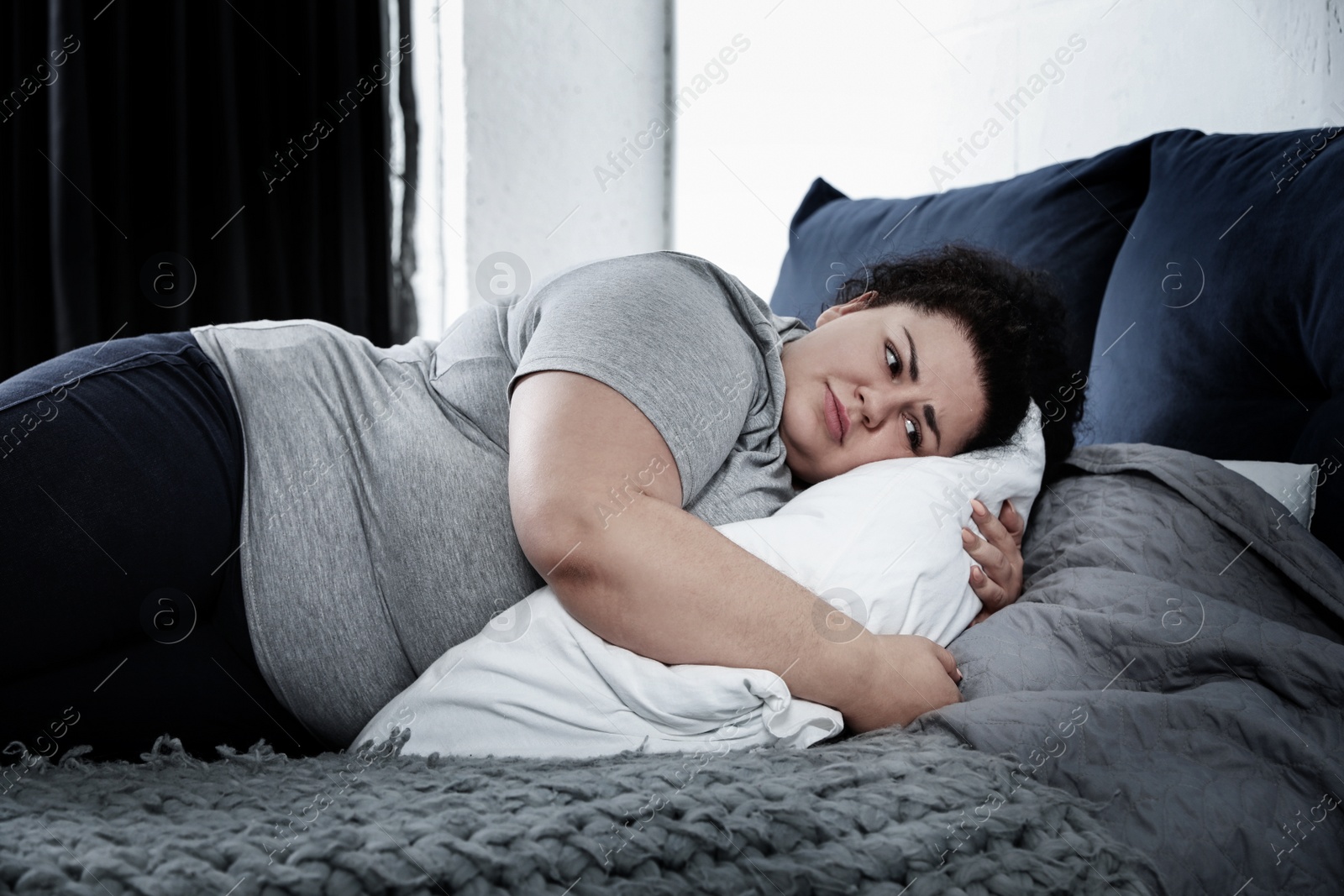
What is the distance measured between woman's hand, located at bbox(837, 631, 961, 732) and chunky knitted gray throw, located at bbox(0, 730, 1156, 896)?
11 centimetres

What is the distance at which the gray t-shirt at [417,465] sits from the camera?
2.75 ft

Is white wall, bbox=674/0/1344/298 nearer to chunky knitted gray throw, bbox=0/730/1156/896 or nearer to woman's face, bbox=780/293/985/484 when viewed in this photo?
woman's face, bbox=780/293/985/484

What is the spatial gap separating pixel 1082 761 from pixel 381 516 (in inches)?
24.5

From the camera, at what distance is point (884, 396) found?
1.04m

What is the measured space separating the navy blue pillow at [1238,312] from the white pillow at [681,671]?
1.38 feet

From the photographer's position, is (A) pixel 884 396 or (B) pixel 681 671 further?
(A) pixel 884 396

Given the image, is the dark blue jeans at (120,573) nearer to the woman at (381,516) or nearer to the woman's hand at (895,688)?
the woman at (381,516)

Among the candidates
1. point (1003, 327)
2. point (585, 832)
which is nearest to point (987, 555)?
point (1003, 327)

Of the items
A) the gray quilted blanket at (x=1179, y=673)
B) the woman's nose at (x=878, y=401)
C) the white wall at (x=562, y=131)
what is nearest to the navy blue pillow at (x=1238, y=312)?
the gray quilted blanket at (x=1179, y=673)

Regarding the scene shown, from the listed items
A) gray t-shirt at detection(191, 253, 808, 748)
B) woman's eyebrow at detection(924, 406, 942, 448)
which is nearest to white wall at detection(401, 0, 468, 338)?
gray t-shirt at detection(191, 253, 808, 748)

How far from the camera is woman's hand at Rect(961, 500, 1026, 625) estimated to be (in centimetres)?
97

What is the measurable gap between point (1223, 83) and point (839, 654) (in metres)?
1.24

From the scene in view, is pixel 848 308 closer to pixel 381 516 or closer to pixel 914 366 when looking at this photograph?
pixel 914 366

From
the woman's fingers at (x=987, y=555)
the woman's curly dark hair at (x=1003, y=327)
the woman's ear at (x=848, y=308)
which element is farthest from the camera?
the woman's ear at (x=848, y=308)
